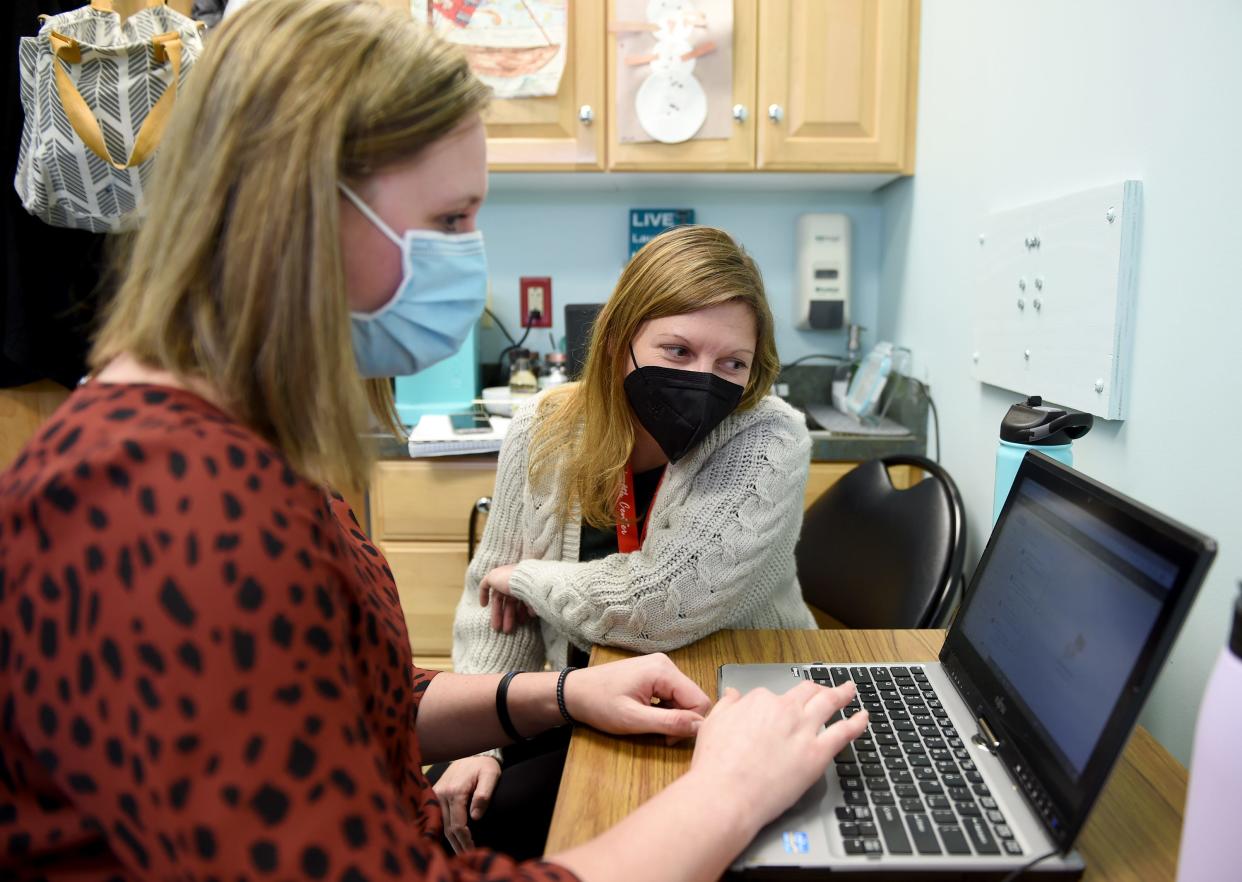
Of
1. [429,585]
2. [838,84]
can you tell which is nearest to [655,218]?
[838,84]

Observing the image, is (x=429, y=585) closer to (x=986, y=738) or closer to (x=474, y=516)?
(x=474, y=516)

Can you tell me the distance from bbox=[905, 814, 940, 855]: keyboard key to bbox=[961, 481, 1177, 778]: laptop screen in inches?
4.3

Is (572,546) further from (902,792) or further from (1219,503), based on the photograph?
(1219,503)

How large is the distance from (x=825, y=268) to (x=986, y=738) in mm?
1825

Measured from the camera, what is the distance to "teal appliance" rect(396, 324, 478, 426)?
2230mm

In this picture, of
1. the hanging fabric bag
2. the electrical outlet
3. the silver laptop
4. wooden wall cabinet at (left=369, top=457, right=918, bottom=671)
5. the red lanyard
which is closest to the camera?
the silver laptop

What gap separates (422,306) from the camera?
704 mm

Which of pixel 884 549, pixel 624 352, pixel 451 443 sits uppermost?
pixel 624 352

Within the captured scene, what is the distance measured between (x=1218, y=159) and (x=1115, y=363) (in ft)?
0.90

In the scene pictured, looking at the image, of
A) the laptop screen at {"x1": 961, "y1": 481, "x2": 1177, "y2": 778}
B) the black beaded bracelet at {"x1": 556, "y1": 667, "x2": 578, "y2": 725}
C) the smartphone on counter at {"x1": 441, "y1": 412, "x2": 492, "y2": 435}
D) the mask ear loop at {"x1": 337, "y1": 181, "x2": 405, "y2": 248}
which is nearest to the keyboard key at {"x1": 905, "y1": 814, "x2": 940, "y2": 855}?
the laptop screen at {"x1": 961, "y1": 481, "x2": 1177, "y2": 778}

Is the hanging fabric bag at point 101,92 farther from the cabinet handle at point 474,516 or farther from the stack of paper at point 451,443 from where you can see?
the cabinet handle at point 474,516

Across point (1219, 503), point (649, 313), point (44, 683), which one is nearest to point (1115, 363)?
point (1219, 503)

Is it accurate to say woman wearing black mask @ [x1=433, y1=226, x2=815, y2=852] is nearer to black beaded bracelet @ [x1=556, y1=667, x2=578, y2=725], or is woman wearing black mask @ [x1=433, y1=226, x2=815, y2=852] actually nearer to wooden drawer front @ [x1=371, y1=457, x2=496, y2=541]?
black beaded bracelet @ [x1=556, y1=667, x2=578, y2=725]

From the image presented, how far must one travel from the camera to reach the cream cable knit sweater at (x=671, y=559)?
1.05 m
